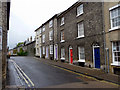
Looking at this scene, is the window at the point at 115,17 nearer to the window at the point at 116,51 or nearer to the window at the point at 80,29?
the window at the point at 116,51

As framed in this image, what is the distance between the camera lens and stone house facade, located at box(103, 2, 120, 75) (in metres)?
10.4

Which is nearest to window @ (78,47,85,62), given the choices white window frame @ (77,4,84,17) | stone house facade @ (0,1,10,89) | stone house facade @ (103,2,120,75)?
stone house facade @ (103,2,120,75)

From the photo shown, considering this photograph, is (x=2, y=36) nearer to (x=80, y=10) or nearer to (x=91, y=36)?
(x=91, y=36)

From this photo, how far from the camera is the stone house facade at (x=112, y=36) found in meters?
10.4

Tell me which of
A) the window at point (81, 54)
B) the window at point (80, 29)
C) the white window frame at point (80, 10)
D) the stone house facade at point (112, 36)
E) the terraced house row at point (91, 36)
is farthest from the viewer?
the white window frame at point (80, 10)

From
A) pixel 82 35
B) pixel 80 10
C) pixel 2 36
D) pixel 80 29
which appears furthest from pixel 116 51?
pixel 2 36

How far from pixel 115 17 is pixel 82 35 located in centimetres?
515

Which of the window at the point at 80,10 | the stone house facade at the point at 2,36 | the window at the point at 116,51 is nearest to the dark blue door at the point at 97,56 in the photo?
the window at the point at 116,51

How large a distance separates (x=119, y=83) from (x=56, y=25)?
17795mm

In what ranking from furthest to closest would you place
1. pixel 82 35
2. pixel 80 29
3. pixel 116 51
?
1. pixel 80 29
2. pixel 82 35
3. pixel 116 51

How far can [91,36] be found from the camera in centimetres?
1357

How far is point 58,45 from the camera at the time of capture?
2205cm

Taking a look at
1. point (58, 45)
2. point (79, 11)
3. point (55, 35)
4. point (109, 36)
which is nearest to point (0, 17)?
point (109, 36)

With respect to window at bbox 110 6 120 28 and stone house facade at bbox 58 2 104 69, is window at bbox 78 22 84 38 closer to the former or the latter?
stone house facade at bbox 58 2 104 69
